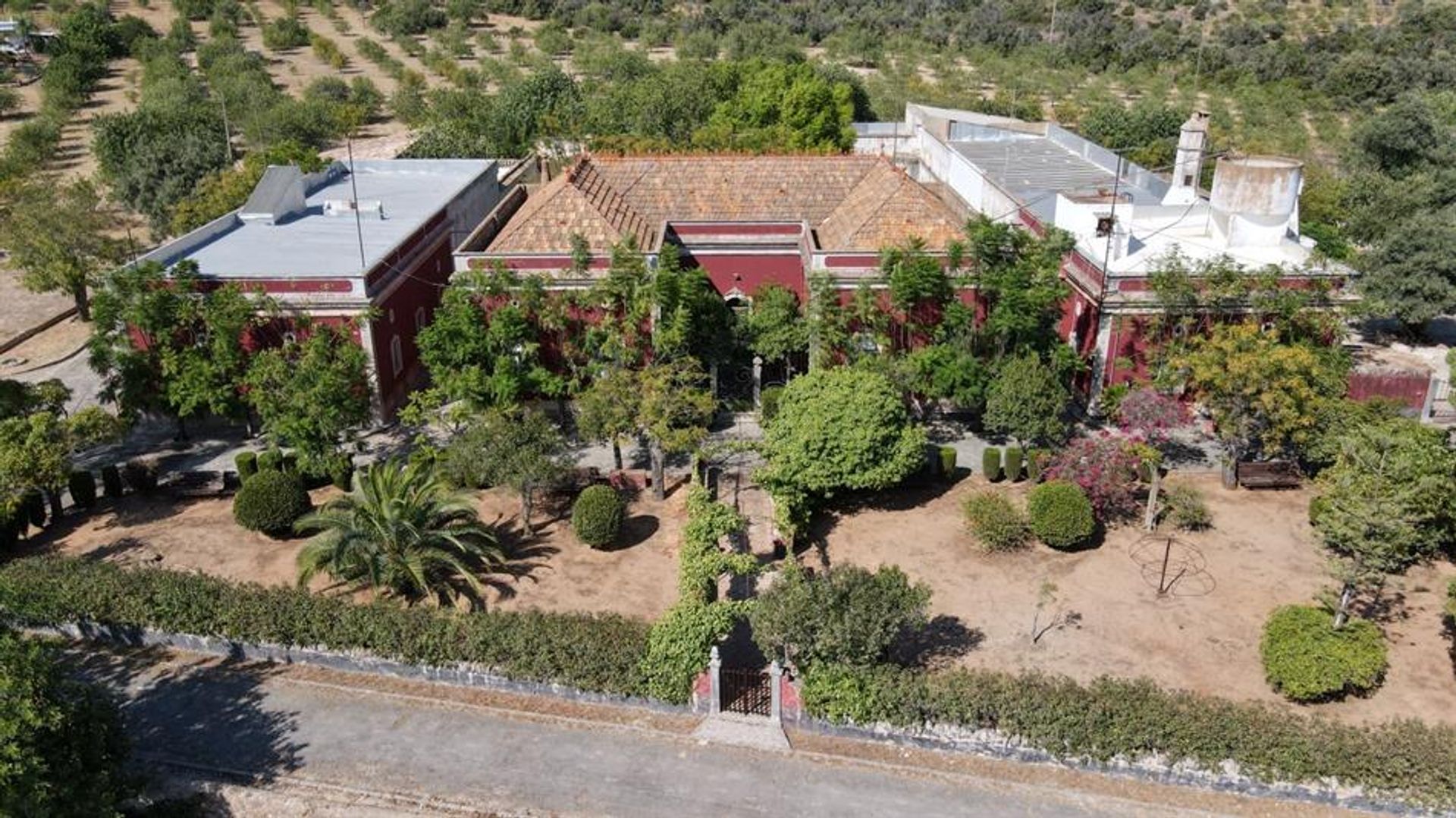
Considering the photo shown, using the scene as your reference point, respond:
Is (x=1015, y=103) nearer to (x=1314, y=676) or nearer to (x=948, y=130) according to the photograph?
(x=948, y=130)

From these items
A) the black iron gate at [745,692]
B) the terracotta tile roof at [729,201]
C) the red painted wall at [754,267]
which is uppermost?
the terracotta tile roof at [729,201]

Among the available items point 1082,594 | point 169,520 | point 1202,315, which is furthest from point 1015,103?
point 169,520

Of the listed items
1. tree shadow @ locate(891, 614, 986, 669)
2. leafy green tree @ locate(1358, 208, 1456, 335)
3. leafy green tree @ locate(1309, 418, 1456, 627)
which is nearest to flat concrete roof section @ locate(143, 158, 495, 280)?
tree shadow @ locate(891, 614, 986, 669)

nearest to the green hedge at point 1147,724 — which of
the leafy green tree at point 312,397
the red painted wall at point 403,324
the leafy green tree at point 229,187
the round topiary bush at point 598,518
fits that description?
the round topiary bush at point 598,518

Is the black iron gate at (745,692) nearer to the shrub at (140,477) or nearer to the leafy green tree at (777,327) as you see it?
the leafy green tree at (777,327)

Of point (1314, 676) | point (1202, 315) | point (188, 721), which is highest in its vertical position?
point (1202, 315)

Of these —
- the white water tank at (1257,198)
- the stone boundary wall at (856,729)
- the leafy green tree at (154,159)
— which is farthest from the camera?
the leafy green tree at (154,159)

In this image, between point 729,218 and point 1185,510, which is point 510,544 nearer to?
point 729,218
